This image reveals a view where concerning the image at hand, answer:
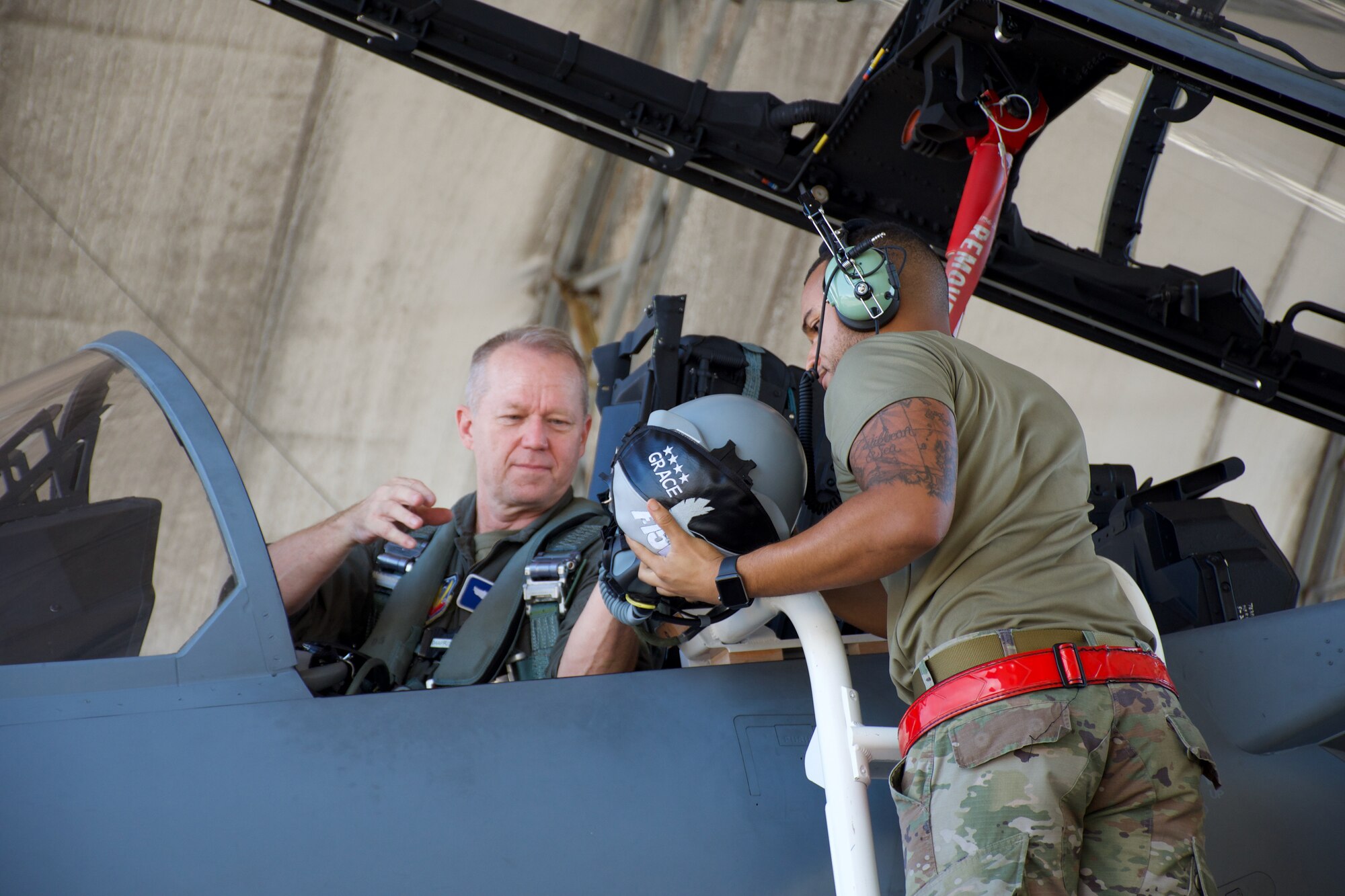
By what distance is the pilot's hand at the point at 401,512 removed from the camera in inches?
73.7

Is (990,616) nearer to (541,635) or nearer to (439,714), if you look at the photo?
(439,714)

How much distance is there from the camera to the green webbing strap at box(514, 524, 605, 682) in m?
1.95

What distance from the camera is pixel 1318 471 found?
22.4ft

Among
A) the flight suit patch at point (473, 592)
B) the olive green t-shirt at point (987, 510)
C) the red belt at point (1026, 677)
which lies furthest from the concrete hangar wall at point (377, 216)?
the red belt at point (1026, 677)

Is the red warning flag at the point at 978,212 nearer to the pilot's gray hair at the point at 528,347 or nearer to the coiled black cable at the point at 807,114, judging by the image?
the coiled black cable at the point at 807,114

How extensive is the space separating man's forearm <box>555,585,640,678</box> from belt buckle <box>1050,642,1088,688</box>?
68 cm

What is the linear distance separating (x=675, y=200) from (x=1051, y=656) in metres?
4.81

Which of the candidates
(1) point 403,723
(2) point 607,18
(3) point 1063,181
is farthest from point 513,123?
(1) point 403,723

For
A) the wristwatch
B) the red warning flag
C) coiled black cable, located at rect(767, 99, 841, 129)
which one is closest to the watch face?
the wristwatch

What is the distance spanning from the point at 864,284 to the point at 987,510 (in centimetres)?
36

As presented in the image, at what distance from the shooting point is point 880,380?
53.0 inches

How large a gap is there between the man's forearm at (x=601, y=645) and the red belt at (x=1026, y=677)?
1.77 feet

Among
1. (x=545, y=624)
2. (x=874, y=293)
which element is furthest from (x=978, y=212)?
(x=545, y=624)

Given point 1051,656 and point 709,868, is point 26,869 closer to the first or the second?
point 709,868
